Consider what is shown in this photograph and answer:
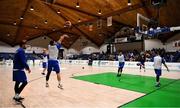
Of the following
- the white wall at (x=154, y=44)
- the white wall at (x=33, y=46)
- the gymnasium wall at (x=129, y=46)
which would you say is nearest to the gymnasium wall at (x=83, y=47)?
the gymnasium wall at (x=129, y=46)

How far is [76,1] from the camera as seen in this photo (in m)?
20.4

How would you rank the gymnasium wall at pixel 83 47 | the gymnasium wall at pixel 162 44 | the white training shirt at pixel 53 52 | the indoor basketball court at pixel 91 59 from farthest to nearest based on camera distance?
1. the gymnasium wall at pixel 83 47
2. the gymnasium wall at pixel 162 44
3. the white training shirt at pixel 53 52
4. the indoor basketball court at pixel 91 59

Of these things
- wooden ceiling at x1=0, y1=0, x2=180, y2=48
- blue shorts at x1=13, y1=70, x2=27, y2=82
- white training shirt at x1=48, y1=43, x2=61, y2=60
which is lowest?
blue shorts at x1=13, y1=70, x2=27, y2=82

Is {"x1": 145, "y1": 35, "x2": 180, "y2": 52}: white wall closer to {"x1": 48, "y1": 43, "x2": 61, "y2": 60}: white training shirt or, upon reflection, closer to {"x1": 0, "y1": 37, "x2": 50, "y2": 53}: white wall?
{"x1": 0, "y1": 37, "x2": 50, "y2": 53}: white wall

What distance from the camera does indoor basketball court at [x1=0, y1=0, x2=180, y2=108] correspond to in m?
5.65

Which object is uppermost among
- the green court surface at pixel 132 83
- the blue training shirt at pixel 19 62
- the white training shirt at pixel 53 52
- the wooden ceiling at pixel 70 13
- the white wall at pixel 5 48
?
the wooden ceiling at pixel 70 13

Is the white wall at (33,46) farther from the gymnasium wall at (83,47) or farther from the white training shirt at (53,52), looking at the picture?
the white training shirt at (53,52)

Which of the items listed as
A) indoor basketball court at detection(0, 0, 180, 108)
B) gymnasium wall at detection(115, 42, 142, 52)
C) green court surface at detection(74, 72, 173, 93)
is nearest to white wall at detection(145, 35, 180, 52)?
indoor basketball court at detection(0, 0, 180, 108)

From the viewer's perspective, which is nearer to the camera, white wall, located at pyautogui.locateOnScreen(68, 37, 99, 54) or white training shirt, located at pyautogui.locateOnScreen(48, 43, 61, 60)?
white training shirt, located at pyautogui.locateOnScreen(48, 43, 61, 60)

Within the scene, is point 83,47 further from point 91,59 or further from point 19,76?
point 19,76

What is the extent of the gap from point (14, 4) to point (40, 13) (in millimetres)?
4633

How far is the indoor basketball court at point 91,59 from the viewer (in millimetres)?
5652

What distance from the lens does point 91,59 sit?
95.7ft

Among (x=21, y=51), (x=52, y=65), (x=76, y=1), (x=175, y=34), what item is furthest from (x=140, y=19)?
(x=21, y=51)
